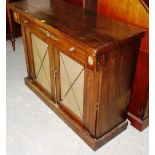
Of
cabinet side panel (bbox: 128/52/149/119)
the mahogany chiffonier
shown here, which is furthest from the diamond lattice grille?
cabinet side panel (bbox: 128/52/149/119)

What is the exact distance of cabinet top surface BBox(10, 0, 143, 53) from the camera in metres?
1.37

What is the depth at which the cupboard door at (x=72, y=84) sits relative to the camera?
160 cm

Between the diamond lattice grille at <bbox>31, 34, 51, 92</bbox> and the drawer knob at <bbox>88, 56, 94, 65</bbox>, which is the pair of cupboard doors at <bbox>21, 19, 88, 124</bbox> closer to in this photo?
the diamond lattice grille at <bbox>31, 34, 51, 92</bbox>

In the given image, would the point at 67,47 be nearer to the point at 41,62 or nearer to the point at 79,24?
the point at 79,24

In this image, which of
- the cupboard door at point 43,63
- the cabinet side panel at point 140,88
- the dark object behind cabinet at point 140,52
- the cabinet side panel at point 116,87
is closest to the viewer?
the cabinet side panel at point 116,87

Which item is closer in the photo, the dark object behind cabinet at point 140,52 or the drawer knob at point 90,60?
the drawer knob at point 90,60

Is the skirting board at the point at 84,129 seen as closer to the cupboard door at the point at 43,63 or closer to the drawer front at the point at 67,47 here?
the cupboard door at the point at 43,63

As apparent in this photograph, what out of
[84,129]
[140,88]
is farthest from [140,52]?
[84,129]

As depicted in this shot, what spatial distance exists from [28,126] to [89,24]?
99 centimetres

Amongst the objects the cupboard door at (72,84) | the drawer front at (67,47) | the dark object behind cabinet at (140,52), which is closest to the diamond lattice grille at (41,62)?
the drawer front at (67,47)

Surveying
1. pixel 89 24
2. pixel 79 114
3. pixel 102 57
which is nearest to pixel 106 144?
pixel 79 114

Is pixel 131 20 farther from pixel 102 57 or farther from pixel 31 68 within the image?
pixel 31 68

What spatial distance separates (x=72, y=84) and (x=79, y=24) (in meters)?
0.43

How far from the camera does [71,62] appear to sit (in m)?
1.62
